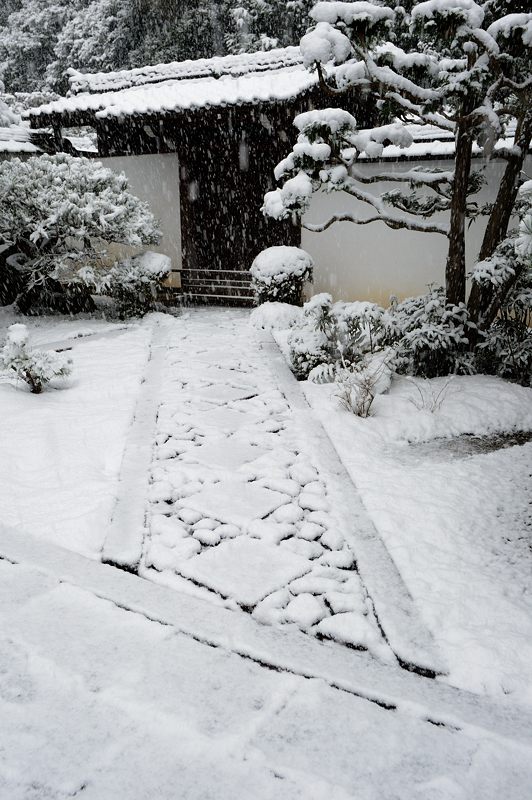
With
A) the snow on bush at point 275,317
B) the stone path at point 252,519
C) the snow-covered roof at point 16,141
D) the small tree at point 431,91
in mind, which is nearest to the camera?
the stone path at point 252,519

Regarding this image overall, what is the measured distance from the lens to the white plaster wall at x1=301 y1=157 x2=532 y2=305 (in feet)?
31.2

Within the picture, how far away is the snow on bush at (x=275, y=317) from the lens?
841cm

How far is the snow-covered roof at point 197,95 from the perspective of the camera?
364 inches

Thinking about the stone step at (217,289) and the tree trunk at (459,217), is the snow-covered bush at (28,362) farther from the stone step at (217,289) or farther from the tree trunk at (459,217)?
the stone step at (217,289)

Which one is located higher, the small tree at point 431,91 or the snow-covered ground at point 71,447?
the small tree at point 431,91

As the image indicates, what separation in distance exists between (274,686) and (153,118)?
10.4m

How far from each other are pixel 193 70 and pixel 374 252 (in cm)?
613

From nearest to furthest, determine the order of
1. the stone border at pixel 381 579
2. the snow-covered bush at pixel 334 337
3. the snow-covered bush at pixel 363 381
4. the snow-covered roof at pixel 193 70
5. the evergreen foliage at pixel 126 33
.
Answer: the stone border at pixel 381 579
the snow-covered bush at pixel 363 381
the snow-covered bush at pixel 334 337
the snow-covered roof at pixel 193 70
the evergreen foliage at pixel 126 33

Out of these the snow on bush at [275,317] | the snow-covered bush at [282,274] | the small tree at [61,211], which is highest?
the small tree at [61,211]

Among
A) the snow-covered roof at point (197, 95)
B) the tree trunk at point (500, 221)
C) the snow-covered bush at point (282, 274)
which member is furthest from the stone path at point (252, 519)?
the snow-covered roof at point (197, 95)

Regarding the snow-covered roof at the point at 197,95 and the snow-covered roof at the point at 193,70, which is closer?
the snow-covered roof at the point at 197,95

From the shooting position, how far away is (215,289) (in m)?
11.6

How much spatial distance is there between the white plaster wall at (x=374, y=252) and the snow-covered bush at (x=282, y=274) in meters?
1.32

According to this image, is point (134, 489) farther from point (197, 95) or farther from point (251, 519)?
point (197, 95)
